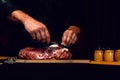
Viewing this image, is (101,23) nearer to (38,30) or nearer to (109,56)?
(109,56)

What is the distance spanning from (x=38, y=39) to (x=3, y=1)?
705 millimetres

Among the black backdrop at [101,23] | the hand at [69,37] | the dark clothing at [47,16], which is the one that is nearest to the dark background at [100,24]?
the black backdrop at [101,23]

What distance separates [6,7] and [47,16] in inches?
30.9

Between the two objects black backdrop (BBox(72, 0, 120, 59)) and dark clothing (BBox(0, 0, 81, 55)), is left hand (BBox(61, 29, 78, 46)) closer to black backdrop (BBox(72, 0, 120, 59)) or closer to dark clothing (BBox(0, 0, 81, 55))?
dark clothing (BBox(0, 0, 81, 55))

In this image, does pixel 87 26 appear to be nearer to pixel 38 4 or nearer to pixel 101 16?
pixel 101 16

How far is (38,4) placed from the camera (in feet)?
14.0

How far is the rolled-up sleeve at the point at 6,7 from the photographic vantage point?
3.61m

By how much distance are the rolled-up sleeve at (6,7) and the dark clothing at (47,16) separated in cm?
47

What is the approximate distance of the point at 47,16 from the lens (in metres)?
4.29
